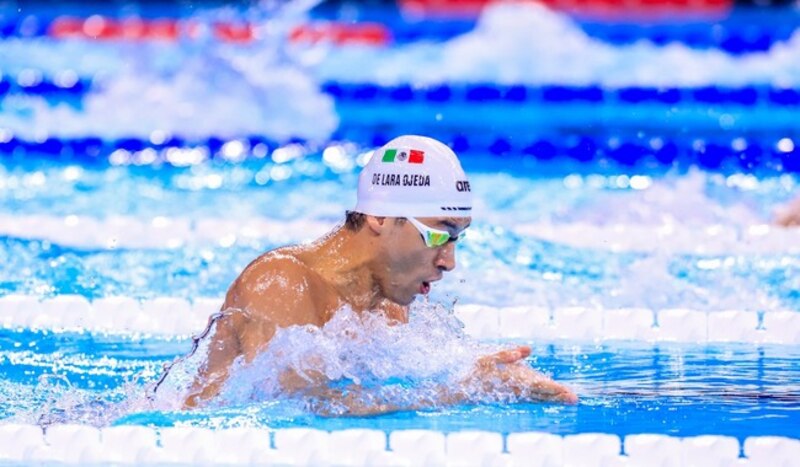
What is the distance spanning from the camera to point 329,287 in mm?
3016

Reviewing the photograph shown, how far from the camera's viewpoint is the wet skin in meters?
2.86

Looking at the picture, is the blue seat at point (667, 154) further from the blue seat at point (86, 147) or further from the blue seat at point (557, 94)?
the blue seat at point (86, 147)

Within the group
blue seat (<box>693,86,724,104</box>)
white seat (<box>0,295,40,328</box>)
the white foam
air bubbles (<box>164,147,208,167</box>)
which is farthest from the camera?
the white foam

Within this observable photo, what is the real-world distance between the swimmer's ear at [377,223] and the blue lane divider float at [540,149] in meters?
5.21

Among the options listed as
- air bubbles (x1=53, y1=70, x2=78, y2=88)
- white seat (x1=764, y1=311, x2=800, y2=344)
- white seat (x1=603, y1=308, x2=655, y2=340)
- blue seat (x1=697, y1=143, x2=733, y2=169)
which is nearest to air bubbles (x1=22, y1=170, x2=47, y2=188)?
air bubbles (x1=53, y1=70, x2=78, y2=88)

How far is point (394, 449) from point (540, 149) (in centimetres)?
554

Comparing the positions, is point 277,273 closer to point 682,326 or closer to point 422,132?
point 682,326

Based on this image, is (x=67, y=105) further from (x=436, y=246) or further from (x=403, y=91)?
(x=436, y=246)

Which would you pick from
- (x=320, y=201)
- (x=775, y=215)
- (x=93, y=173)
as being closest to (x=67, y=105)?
(x=93, y=173)

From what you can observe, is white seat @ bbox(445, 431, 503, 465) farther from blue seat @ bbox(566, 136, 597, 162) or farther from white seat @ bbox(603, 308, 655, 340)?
blue seat @ bbox(566, 136, 597, 162)

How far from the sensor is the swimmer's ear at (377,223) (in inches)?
118

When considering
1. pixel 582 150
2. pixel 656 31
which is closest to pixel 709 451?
pixel 582 150

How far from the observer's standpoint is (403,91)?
961 centimetres

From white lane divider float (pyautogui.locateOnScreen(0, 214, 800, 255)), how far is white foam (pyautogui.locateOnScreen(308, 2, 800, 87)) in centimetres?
415
